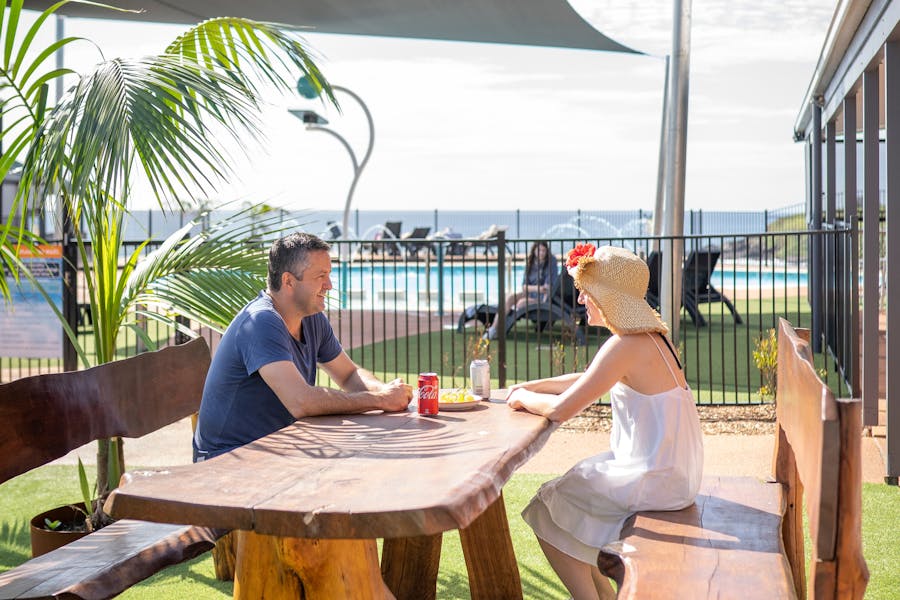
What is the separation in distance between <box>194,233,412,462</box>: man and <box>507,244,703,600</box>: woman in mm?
729

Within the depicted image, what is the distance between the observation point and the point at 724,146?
7825cm

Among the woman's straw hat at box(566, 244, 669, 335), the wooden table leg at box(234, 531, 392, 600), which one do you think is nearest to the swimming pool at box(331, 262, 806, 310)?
the woman's straw hat at box(566, 244, 669, 335)

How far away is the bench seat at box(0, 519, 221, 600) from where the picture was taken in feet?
9.24

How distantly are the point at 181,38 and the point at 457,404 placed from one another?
2.32 meters

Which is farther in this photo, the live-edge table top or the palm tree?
the palm tree

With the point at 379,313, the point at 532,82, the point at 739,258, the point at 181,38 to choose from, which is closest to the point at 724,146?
the point at 532,82

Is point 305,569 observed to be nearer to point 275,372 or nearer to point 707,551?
point 275,372

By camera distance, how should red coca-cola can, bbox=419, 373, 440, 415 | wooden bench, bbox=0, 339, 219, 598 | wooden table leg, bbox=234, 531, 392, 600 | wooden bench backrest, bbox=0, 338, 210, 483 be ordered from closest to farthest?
wooden table leg, bbox=234, 531, 392, 600
wooden bench, bbox=0, 339, 219, 598
wooden bench backrest, bbox=0, 338, 210, 483
red coca-cola can, bbox=419, 373, 440, 415

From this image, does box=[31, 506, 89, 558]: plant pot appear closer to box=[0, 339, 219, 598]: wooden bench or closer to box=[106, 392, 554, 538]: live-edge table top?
box=[0, 339, 219, 598]: wooden bench

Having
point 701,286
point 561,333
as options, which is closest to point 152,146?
point 561,333

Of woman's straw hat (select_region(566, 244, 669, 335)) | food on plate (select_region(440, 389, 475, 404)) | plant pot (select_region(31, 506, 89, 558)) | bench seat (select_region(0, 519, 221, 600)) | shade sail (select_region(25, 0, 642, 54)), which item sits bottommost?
plant pot (select_region(31, 506, 89, 558))

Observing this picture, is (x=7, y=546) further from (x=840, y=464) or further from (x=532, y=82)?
(x=532, y=82)

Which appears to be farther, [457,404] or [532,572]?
[532,572]

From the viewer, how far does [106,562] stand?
3.02 m
